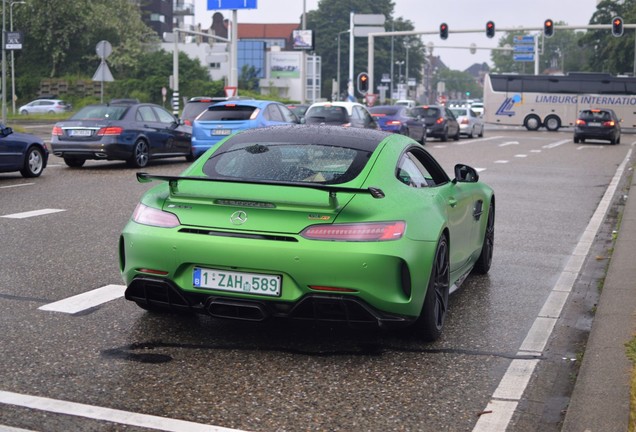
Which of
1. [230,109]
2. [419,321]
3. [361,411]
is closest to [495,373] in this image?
[419,321]

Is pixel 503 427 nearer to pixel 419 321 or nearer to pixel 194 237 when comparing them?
pixel 419 321

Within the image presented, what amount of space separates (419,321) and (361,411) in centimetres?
136

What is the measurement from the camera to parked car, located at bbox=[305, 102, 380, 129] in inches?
1186

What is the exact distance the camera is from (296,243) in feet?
18.7

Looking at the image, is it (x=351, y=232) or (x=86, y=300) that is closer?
(x=351, y=232)

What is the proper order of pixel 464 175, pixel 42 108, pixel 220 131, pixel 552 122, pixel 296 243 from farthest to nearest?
pixel 42 108
pixel 552 122
pixel 220 131
pixel 464 175
pixel 296 243

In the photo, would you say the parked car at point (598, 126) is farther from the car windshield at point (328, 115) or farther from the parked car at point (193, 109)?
the parked car at point (193, 109)

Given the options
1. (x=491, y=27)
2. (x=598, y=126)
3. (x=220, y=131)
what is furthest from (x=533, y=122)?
(x=220, y=131)

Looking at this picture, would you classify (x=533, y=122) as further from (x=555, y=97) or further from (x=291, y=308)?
(x=291, y=308)

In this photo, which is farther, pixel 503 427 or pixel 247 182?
pixel 247 182

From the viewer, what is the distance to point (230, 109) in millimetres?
24328

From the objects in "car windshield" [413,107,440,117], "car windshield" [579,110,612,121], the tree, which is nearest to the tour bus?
"car windshield" [579,110,612,121]

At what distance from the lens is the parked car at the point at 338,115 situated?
98.8ft

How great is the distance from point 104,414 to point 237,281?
1.29 m
